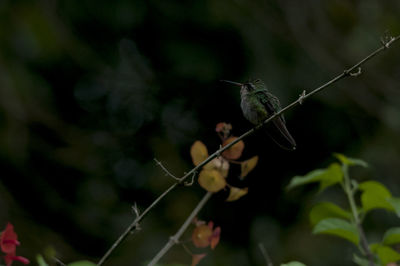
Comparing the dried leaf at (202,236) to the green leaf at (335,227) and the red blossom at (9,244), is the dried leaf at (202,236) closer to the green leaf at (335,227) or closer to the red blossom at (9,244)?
the green leaf at (335,227)

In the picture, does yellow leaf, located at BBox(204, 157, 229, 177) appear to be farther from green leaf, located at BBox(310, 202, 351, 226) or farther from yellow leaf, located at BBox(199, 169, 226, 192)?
green leaf, located at BBox(310, 202, 351, 226)

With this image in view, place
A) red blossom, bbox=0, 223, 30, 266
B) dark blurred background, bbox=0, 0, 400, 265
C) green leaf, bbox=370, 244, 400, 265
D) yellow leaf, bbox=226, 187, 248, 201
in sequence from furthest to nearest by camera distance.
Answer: dark blurred background, bbox=0, 0, 400, 265
yellow leaf, bbox=226, 187, 248, 201
green leaf, bbox=370, 244, 400, 265
red blossom, bbox=0, 223, 30, 266

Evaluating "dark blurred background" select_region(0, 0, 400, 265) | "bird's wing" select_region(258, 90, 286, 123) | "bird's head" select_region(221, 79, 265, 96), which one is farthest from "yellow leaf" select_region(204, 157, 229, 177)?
"dark blurred background" select_region(0, 0, 400, 265)

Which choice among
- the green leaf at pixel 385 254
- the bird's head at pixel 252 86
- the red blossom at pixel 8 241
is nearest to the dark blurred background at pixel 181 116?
the bird's head at pixel 252 86

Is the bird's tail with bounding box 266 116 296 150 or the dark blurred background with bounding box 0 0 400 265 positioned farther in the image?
the dark blurred background with bounding box 0 0 400 265

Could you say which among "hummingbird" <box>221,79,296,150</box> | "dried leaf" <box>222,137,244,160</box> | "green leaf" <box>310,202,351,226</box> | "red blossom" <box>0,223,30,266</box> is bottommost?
"red blossom" <box>0,223,30,266</box>

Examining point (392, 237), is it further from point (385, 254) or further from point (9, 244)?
point (9, 244)

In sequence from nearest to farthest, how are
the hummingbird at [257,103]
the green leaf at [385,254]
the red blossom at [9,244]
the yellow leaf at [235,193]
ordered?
the red blossom at [9,244]
the green leaf at [385,254]
the yellow leaf at [235,193]
the hummingbird at [257,103]
